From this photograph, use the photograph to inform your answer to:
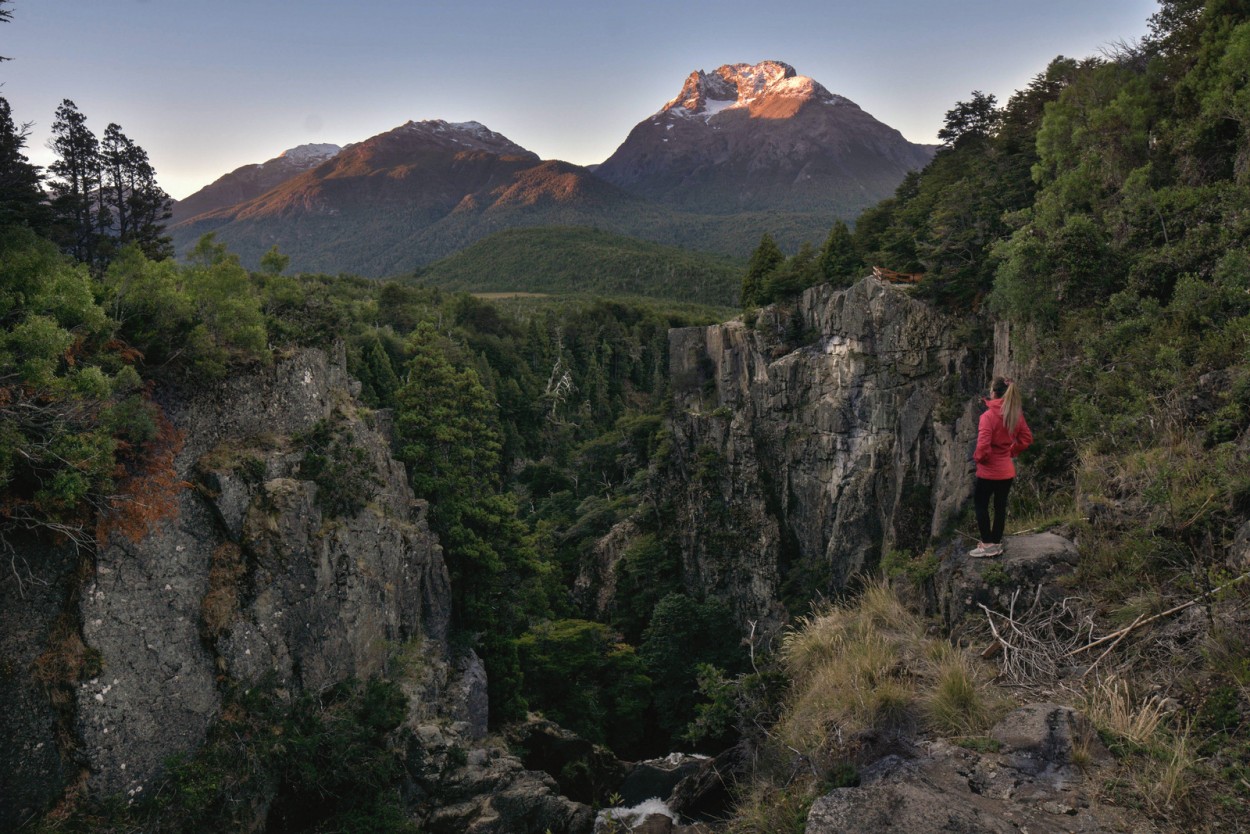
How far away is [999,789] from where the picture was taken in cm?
416

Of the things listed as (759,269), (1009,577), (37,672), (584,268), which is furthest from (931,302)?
(584,268)

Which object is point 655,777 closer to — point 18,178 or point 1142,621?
point 1142,621

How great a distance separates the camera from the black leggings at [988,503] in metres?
6.54

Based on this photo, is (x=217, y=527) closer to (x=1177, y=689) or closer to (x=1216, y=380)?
(x=1177, y=689)

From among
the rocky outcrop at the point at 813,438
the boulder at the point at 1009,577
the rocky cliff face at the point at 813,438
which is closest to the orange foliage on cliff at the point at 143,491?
the boulder at the point at 1009,577

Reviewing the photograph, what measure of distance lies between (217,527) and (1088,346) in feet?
50.8

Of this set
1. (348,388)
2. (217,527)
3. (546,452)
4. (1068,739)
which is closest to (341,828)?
(217,527)

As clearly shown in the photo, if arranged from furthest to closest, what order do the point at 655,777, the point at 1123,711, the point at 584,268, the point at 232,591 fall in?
1. the point at 584,268
2. the point at 655,777
3. the point at 232,591
4. the point at 1123,711

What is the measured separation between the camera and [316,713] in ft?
45.0

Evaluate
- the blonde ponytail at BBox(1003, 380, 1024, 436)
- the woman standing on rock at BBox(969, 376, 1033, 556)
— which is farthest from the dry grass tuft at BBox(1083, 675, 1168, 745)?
the blonde ponytail at BBox(1003, 380, 1024, 436)

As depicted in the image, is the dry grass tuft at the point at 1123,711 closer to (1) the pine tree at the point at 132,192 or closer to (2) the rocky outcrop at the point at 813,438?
(2) the rocky outcrop at the point at 813,438

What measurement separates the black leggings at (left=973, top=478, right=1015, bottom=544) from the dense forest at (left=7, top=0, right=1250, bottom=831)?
0.69m

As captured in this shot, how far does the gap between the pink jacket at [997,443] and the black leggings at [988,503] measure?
3.3 inches

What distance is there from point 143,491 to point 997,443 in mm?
12840
